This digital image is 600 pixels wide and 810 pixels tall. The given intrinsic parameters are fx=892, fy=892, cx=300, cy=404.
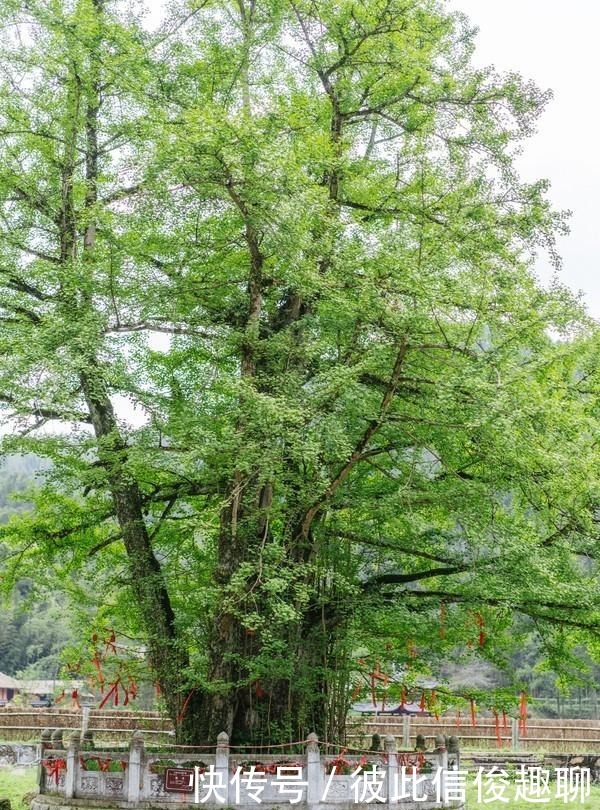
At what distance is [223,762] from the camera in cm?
1029

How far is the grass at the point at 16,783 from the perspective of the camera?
14.3m

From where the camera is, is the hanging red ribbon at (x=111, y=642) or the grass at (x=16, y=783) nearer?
the hanging red ribbon at (x=111, y=642)

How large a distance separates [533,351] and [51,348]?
5888mm

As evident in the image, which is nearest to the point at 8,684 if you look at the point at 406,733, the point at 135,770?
the point at 406,733

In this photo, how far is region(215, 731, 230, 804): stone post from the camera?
33.6ft

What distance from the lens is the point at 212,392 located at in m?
11.8

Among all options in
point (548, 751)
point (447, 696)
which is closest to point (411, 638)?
point (447, 696)

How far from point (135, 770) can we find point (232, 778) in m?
1.15

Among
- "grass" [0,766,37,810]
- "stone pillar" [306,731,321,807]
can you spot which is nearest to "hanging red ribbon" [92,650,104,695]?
"grass" [0,766,37,810]

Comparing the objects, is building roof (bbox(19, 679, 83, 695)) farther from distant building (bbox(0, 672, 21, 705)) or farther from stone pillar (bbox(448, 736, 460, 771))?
stone pillar (bbox(448, 736, 460, 771))

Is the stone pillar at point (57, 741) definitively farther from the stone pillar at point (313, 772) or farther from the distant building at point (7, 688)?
the distant building at point (7, 688)

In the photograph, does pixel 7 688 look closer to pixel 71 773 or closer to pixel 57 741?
pixel 57 741

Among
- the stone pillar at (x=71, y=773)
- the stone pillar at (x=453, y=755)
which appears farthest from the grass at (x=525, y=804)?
the stone pillar at (x=71, y=773)

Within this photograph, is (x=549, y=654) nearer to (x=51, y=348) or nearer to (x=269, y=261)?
(x=269, y=261)
